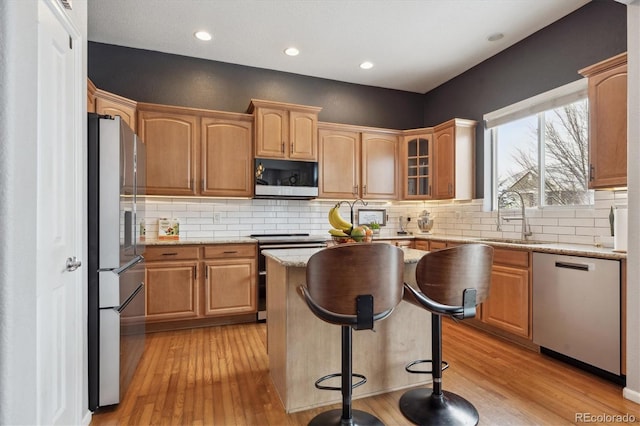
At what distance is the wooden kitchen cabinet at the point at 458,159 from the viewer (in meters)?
4.10

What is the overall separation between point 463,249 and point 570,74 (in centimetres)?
258

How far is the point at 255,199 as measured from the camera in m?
4.20

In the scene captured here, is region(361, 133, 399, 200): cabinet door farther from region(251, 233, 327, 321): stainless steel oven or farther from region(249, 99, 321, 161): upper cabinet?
region(251, 233, 327, 321): stainless steel oven

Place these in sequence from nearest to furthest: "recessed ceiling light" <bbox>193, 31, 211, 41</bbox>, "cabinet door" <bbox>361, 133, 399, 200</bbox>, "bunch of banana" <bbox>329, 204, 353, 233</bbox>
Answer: "bunch of banana" <bbox>329, 204, 353, 233</bbox> < "recessed ceiling light" <bbox>193, 31, 211, 41</bbox> < "cabinet door" <bbox>361, 133, 399, 200</bbox>

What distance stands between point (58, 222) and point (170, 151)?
2220 millimetres

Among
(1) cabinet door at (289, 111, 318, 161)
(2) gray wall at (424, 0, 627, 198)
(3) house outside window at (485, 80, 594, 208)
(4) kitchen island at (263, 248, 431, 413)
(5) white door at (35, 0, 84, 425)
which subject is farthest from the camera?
(1) cabinet door at (289, 111, 318, 161)

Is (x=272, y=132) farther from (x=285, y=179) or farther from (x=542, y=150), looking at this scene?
(x=542, y=150)

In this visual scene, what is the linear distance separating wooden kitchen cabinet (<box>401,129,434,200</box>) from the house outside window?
29.5 inches

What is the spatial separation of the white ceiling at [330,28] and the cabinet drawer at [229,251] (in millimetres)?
2197

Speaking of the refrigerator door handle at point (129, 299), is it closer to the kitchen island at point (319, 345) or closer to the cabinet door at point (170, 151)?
the kitchen island at point (319, 345)

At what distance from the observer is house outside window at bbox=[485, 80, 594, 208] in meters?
3.09

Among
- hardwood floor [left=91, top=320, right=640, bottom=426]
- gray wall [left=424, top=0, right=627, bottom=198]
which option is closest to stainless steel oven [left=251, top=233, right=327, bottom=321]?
hardwood floor [left=91, top=320, right=640, bottom=426]

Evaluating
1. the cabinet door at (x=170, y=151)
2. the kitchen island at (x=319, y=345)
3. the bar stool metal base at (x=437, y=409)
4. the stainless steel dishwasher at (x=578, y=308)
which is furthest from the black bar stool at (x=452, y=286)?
the cabinet door at (x=170, y=151)

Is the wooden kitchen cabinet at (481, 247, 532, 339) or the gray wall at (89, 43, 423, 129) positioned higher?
the gray wall at (89, 43, 423, 129)
